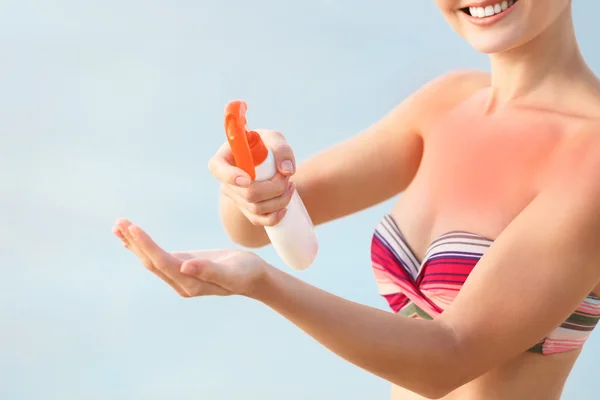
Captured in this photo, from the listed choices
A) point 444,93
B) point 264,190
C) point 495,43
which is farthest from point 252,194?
A: point 444,93

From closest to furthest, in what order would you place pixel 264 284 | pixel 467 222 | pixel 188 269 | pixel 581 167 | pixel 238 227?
pixel 188 269 → pixel 264 284 → pixel 581 167 → pixel 467 222 → pixel 238 227

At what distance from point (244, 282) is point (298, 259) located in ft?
0.89

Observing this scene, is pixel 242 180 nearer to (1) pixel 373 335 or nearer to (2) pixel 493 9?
(1) pixel 373 335

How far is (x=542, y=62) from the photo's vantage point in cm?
144

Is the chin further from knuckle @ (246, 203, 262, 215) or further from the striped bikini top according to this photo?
knuckle @ (246, 203, 262, 215)

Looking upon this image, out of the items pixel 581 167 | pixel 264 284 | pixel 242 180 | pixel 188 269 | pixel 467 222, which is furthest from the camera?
pixel 467 222

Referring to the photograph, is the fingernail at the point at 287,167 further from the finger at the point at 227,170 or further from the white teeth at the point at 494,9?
the white teeth at the point at 494,9

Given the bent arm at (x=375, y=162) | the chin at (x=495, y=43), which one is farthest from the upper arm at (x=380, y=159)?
the chin at (x=495, y=43)

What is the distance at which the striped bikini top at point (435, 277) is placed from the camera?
1.39 m

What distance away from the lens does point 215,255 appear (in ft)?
3.67

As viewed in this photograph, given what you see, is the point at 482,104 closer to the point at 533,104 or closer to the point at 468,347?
the point at 533,104

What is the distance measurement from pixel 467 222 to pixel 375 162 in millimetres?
277

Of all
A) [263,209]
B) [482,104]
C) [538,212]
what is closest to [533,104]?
[482,104]

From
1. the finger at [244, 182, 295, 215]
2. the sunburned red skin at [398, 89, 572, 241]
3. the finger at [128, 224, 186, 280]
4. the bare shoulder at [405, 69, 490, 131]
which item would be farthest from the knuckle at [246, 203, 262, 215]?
the bare shoulder at [405, 69, 490, 131]
